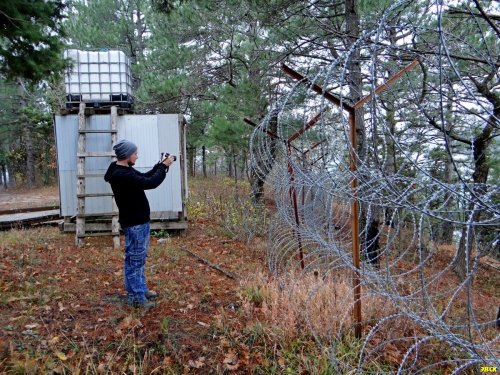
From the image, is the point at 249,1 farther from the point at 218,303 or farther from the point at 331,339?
the point at 331,339

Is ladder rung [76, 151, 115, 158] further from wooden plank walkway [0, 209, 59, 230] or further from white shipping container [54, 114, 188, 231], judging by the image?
wooden plank walkway [0, 209, 59, 230]

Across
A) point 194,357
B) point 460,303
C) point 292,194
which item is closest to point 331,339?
point 194,357

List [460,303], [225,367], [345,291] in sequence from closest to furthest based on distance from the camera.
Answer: [225,367], [345,291], [460,303]

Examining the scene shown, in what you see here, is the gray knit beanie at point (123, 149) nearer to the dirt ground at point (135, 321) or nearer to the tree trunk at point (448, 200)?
the dirt ground at point (135, 321)

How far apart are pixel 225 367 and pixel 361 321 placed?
4.11 feet

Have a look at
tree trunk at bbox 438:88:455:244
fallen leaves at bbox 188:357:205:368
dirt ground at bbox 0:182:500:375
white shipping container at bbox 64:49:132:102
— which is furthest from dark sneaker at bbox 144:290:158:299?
white shipping container at bbox 64:49:132:102

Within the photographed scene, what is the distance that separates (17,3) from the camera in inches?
158

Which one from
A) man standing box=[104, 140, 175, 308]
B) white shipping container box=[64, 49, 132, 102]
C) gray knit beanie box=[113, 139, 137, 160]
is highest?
white shipping container box=[64, 49, 132, 102]

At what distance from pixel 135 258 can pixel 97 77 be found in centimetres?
454

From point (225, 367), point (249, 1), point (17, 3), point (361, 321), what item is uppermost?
point (249, 1)

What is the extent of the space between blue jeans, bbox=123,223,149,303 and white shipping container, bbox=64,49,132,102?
4.14 metres

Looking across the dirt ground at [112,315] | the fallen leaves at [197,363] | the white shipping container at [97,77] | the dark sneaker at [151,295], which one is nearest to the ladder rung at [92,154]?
the white shipping container at [97,77]

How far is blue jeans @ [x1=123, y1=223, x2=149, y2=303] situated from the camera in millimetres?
3582

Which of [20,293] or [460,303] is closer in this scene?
[20,293]
